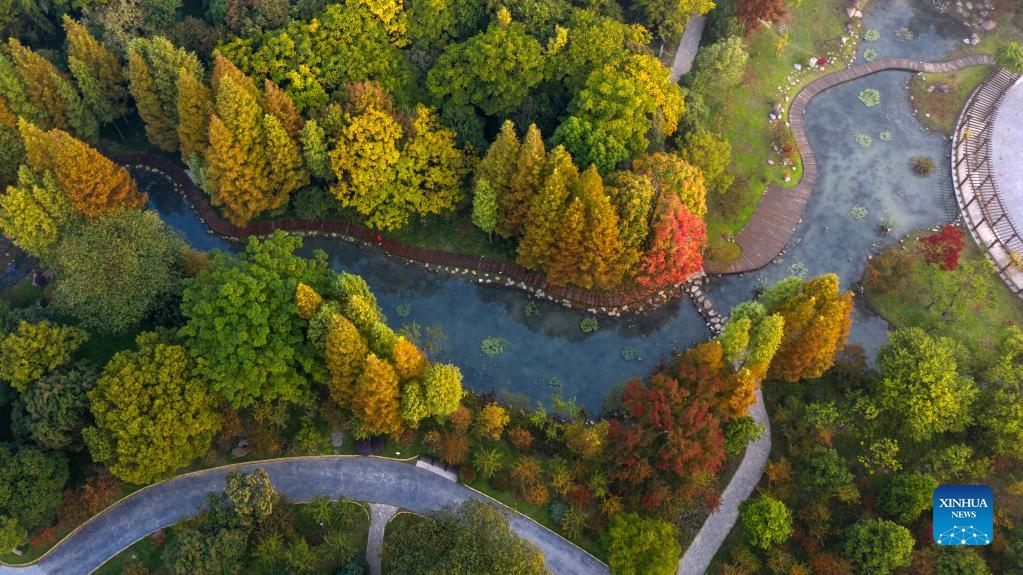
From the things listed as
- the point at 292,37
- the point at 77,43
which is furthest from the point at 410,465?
the point at 77,43

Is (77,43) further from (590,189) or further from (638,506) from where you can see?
(638,506)

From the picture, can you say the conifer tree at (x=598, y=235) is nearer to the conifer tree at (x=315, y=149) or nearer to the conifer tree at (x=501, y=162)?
the conifer tree at (x=501, y=162)

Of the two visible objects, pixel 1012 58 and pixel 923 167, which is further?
pixel 1012 58

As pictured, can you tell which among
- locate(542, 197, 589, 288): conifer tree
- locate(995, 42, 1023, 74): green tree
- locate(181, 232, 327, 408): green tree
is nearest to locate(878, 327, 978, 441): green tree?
locate(542, 197, 589, 288): conifer tree

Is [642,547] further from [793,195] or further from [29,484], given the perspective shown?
[29,484]

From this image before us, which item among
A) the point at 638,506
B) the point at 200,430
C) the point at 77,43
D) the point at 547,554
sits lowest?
the point at 547,554

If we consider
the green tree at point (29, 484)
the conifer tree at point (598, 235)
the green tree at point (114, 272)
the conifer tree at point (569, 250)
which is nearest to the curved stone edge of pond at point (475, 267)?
the conifer tree at point (569, 250)

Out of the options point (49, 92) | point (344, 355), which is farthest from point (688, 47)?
point (49, 92)
